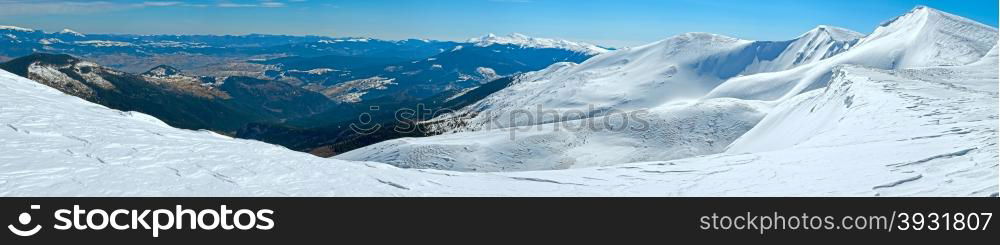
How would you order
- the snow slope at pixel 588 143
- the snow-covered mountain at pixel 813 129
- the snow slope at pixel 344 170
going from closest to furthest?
the snow slope at pixel 344 170 < the snow-covered mountain at pixel 813 129 < the snow slope at pixel 588 143

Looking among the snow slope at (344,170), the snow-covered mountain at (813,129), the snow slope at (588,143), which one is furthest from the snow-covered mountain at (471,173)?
the snow slope at (588,143)

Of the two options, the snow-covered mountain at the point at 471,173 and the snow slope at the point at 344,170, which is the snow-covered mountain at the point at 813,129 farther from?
the snow slope at the point at 344,170

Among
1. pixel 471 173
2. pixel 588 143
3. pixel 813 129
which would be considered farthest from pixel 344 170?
pixel 588 143

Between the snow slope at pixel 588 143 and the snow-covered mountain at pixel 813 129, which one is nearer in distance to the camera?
the snow-covered mountain at pixel 813 129

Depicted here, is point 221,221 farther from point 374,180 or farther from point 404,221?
point 374,180

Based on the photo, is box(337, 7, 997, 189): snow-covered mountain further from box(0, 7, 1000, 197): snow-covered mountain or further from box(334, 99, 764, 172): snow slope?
box(0, 7, 1000, 197): snow-covered mountain

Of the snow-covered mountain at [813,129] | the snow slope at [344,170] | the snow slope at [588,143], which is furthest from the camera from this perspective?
the snow slope at [588,143]

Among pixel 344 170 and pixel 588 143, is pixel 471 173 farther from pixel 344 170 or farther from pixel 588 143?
pixel 588 143

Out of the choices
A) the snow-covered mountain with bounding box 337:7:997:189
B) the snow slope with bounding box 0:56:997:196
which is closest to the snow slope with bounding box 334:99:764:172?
the snow-covered mountain with bounding box 337:7:997:189

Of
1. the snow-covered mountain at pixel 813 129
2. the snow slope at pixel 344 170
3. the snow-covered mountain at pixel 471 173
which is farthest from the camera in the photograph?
the snow-covered mountain at pixel 813 129

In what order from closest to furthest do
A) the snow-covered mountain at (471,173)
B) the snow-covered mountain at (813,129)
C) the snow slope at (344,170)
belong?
1. the snow slope at (344,170)
2. the snow-covered mountain at (471,173)
3. the snow-covered mountain at (813,129)

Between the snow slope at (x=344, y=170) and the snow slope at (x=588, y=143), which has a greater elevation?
the snow slope at (x=344, y=170)

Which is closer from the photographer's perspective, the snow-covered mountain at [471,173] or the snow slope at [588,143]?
the snow-covered mountain at [471,173]
